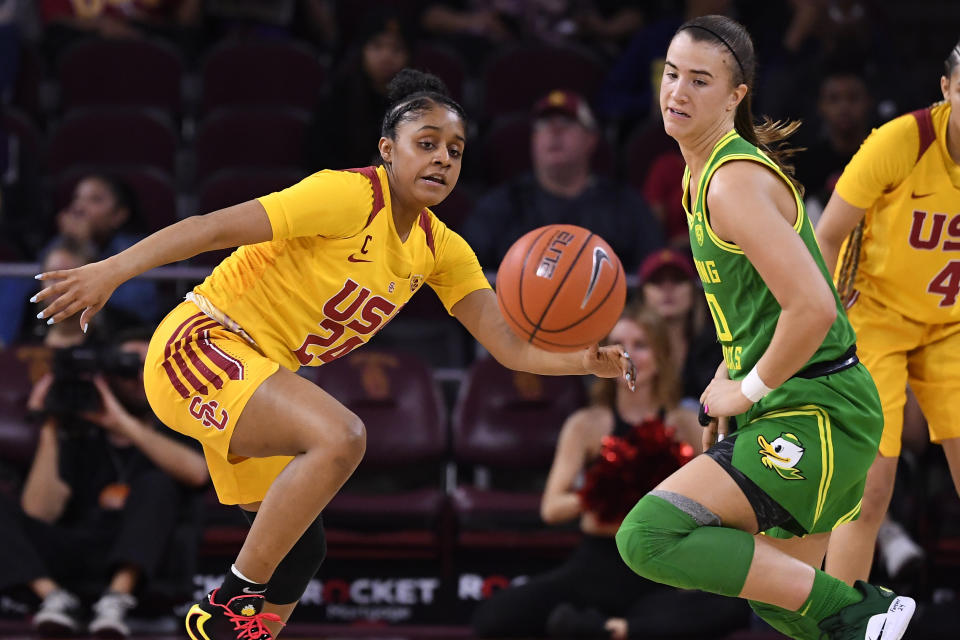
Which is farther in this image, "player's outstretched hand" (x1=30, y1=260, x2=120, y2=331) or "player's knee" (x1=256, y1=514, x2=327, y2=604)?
"player's knee" (x1=256, y1=514, x2=327, y2=604)

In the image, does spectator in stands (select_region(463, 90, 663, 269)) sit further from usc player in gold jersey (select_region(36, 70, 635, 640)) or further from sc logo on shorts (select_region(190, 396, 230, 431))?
sc logo on shorts (select_region(190, 396, 230, 431))

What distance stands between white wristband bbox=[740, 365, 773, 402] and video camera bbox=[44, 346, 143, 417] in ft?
11.1

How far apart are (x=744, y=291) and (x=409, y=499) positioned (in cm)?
312

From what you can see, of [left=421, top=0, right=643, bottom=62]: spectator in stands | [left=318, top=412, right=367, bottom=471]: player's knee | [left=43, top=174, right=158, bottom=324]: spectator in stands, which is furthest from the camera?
[left=421, top=0, right=643, bottom=62]: spectator in stands

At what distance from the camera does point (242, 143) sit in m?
8.07

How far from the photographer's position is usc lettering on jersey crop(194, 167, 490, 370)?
395 centimetres

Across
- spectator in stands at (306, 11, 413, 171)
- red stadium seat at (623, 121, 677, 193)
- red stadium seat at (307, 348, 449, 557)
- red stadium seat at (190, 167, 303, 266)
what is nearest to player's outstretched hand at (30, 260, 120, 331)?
red stadium seat at (307, 348, 449, 557)

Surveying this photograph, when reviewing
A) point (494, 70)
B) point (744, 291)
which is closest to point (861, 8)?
point (494, 70)

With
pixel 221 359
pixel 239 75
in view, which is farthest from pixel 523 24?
pixel 221 359

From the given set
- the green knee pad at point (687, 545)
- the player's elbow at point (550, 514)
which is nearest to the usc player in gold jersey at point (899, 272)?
the green knee pad at point (687, 545)

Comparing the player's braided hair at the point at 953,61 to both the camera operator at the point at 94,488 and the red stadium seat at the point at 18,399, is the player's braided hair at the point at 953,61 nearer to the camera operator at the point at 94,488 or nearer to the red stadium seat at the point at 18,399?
the camera operator at the point at 94,488

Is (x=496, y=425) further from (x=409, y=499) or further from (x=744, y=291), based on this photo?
(x=744, y=291)

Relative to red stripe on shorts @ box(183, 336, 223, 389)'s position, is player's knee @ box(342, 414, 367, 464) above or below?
below

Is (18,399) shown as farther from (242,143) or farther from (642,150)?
(642,150)
